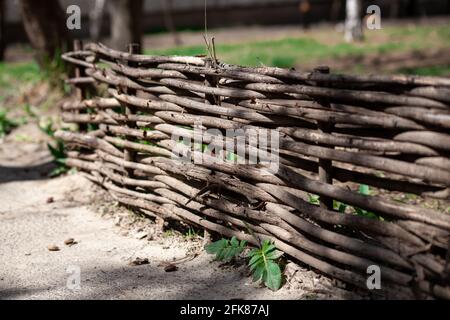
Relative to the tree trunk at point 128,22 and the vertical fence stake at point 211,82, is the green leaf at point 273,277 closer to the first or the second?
the vertical fence stake at point 211,82

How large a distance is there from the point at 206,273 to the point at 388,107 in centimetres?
155

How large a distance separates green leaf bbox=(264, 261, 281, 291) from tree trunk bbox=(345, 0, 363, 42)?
13.0 m

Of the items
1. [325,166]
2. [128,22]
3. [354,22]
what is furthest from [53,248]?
[354,22]

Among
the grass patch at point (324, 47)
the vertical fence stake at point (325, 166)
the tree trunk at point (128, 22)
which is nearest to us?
the vertical fence stake at point (325, 166)

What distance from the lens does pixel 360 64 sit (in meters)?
12.5

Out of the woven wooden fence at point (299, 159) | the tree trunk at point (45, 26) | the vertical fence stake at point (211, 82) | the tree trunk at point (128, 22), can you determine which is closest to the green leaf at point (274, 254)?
the woven wooden fence at point (299, 159)

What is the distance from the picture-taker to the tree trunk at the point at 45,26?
351 inches

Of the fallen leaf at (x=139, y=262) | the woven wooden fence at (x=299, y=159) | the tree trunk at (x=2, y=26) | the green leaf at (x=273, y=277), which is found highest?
the tree trunk at (x=2, y=26)

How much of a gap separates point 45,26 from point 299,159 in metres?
5.99

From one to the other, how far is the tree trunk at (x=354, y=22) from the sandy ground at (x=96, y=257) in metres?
11.3

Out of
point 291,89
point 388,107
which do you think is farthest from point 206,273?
point 388,107

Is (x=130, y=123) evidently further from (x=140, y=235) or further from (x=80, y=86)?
(x=80, y=86)

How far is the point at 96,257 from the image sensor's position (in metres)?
4.61
